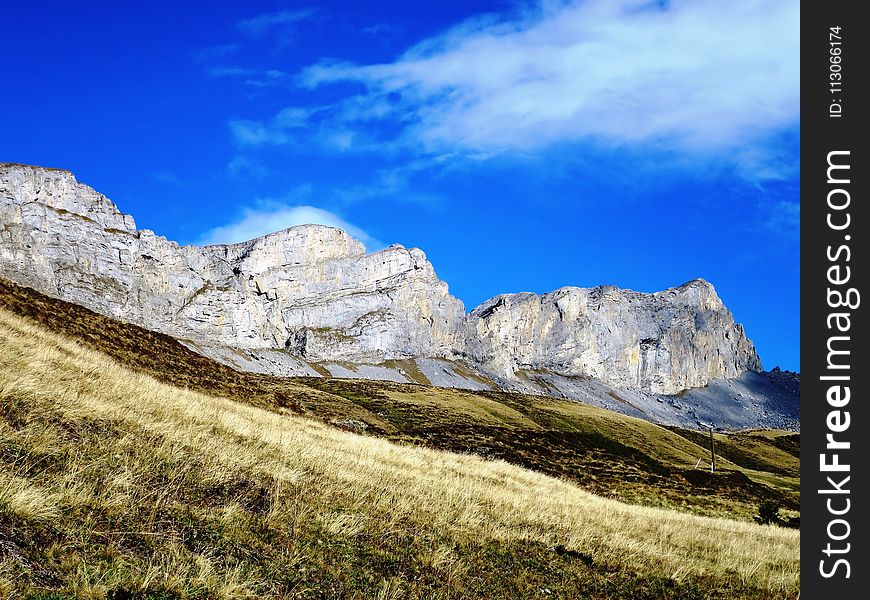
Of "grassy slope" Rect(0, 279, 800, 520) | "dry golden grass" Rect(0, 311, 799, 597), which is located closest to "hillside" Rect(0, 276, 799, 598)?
"dry golden grass" Rect(0, 311, 799, 597)

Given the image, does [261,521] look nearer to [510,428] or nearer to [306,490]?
[306,490]

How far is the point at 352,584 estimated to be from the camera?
7883mm

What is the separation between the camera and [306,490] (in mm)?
11320

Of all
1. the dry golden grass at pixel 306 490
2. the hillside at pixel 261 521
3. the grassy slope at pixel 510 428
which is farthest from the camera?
the grassy slope at pixel 510 428

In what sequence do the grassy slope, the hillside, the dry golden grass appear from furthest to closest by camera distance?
the grassy slope < the dry golden grass < the hillside

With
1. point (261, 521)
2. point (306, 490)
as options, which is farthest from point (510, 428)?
point (261, 521)

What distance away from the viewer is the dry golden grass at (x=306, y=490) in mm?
8117

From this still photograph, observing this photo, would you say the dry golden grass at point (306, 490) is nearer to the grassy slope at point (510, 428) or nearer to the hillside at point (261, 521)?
the hillside at point (261, 521)

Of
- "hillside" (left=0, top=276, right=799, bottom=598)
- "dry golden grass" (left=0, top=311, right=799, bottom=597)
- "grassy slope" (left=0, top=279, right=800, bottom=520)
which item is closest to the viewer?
"hillside" (left=0, top=276, right=799, bottom=598)

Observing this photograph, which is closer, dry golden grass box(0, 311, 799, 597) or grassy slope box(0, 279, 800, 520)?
dry golden grass box(0, 311, 799, 597)

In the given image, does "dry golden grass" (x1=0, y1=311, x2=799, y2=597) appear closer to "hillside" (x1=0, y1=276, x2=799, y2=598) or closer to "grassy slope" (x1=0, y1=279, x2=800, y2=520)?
"hillside" (x1=0, y1=276, x2=799, y2=598)

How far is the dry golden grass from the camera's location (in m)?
8.12

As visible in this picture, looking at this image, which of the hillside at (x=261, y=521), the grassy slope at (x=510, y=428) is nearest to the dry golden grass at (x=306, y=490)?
the hillside at (x=261, y=521)
